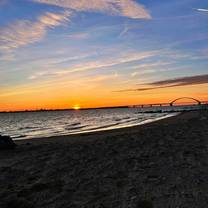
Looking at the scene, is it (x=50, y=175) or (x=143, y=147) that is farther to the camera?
(x=143, y=147)

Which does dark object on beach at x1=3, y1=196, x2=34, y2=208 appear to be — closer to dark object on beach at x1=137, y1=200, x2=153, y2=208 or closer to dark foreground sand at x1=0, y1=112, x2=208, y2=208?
dark foreground sand at x1=0, y1=112, x2=208, y2=208

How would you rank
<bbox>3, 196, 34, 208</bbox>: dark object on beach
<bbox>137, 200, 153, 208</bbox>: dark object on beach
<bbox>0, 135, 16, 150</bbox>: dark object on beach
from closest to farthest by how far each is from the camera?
<bbox>137, 200, 153, 208</bbox>: dark object on beach → <bbox>3, 196, 34, 208</bbox>: dark object on beach → <bbox>0, 135, 16, 150</bbox>: dark object on beach

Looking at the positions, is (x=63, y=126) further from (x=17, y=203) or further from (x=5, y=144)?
(x=17, y=203)

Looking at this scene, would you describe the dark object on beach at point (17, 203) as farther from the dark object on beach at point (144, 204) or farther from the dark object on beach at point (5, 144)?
the dark object on beach at point (5, 144)

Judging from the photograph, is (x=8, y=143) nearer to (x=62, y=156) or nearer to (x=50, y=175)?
(x=62, y=156)

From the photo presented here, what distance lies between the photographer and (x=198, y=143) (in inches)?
580

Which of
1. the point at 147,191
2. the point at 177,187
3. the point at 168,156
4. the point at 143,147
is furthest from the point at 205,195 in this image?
the point at 143,147

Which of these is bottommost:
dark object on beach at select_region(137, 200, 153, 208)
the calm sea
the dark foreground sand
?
the calm sea

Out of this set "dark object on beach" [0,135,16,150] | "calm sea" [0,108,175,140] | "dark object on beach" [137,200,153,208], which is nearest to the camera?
"dark object on beach" [137,200,153,208]

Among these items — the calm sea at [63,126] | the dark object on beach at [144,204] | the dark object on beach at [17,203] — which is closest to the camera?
the dark object on beach at [144,204]

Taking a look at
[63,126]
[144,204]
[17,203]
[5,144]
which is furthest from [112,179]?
[63,126]

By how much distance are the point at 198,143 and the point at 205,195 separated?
297 inches

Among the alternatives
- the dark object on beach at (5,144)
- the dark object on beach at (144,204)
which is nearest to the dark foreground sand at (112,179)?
the dark object on beach at (144,204)

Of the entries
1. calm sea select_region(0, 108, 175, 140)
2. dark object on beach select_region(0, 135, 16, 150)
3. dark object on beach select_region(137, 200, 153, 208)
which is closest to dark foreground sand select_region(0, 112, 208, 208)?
dark object on beach select_region(137, 200, 153, 208)
